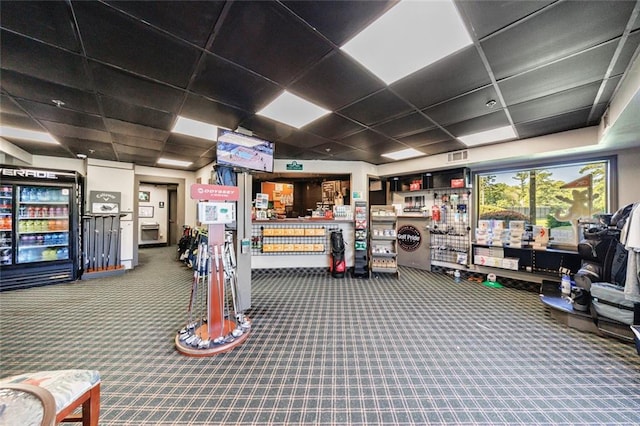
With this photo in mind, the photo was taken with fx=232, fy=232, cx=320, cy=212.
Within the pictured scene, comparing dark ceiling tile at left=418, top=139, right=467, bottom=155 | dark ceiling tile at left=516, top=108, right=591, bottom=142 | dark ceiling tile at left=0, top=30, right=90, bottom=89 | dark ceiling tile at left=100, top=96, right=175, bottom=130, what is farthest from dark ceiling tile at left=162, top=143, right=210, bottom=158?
dark ceiling tile at left=516, top=108, right=591, bottom=142

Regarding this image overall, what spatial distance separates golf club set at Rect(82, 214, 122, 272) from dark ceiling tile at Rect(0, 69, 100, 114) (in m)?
3.59

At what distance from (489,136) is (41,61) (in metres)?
6.26

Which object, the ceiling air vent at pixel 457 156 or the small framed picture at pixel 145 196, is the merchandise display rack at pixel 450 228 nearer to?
the ceiling air vent at pixel 457 156

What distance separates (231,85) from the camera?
2.65 meters

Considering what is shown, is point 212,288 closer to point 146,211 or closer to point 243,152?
point 243,152

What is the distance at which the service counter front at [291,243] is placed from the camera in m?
5.69

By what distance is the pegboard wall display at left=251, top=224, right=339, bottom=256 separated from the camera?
5684mm

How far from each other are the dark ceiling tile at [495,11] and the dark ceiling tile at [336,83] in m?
0.93

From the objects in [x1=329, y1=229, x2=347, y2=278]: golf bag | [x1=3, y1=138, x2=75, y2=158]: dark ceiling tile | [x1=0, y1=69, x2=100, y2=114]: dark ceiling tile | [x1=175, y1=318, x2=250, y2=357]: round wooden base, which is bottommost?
[x1=175, y1=318, x2=250, y2=357]: round wooden base

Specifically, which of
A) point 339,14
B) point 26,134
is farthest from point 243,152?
point 26,134

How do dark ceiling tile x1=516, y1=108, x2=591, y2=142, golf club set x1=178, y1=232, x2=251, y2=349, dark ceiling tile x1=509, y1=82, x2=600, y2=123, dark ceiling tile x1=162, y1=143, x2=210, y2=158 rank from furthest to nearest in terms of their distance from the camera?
dark ceiling tile x1=162, y1=143, x2=210, y2=158 → dark ceiling tile x1=516, y1=108, x2=591, y2=142 → dark ceiling tile x1=509, y1=82, x2=600, y2=123 → golf club set x1=178, y1=232, x2=251, y2=349

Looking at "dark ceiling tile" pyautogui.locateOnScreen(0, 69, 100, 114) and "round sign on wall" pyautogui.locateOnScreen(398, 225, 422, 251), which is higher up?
"dark ceiling tile" pyautogui.locateOnScreen(0, 69, 100, 114)

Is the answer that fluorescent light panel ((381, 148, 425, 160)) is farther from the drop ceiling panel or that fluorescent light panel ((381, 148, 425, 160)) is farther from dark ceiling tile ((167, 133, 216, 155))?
dark ceiling tile ((167, 133, 216, 155))

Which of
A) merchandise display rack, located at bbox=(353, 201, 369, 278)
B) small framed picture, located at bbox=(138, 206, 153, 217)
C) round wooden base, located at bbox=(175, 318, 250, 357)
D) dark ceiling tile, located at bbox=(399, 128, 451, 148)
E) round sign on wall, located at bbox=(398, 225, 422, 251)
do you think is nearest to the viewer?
round wooden base, located at bbox=(175, 318, 250, 357)
